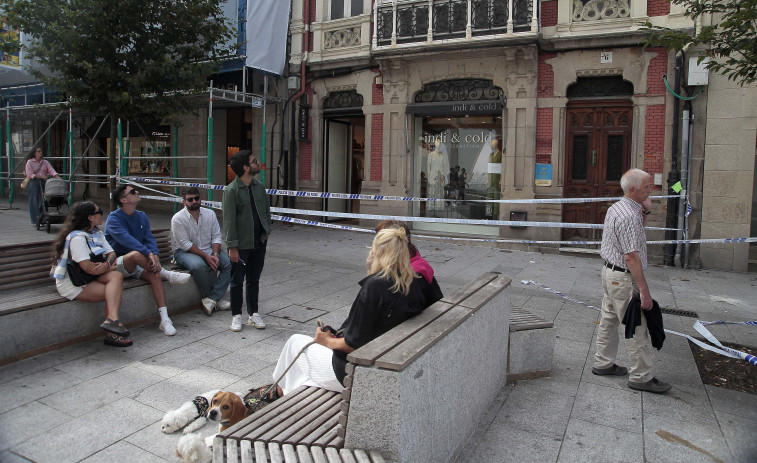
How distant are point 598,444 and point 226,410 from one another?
239 centimetres

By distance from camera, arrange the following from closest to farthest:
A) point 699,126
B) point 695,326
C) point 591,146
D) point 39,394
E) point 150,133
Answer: point 39,394 < point 695,326 < point 699,126 < point 591,146 < point 150,133

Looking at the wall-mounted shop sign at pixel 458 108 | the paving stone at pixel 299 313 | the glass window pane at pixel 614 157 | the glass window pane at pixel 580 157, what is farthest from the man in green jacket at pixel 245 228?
the glass window pane at pixel 614 157

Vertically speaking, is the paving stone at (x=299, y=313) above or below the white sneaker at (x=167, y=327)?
below

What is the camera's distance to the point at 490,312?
3.96 m

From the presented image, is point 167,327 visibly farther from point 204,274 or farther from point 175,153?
point 175,153

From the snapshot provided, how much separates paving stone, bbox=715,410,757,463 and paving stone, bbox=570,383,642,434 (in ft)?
1.77

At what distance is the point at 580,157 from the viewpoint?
12430mm

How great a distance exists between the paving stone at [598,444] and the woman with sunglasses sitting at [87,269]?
149 inches

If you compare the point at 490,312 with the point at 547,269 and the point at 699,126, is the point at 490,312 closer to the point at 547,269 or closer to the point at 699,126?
the point at 547,269

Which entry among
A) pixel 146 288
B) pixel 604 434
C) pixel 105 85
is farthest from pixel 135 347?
pixel 105 85

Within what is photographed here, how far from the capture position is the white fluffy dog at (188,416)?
11.7 feet

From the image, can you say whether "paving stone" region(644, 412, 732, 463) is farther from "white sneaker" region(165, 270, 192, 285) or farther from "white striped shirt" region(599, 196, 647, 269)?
"white sneaker" region(165, 270, 192, 285)

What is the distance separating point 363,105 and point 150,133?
24.9 feet

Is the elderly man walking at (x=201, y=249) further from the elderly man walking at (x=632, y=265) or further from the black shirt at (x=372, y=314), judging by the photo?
the elderly man walking at (x=632, y=265)
